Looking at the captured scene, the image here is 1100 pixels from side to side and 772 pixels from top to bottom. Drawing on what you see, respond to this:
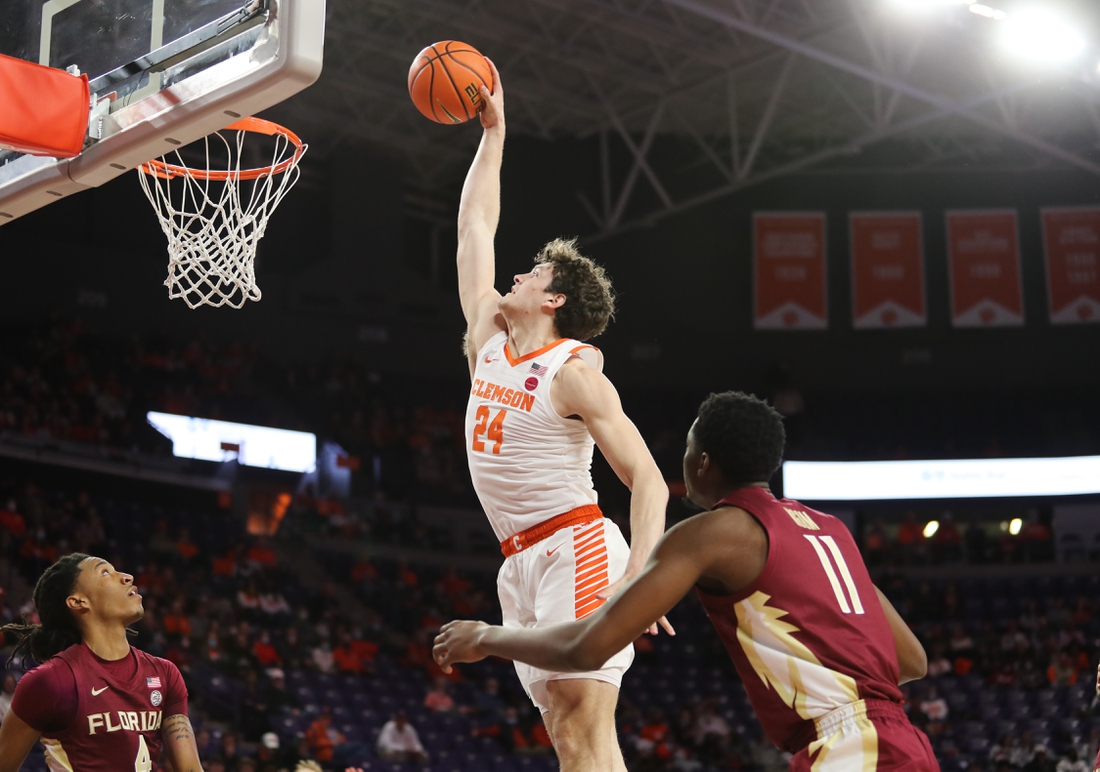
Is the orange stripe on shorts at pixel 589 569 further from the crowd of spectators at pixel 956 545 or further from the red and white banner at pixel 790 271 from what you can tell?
the red and white banner at pixel 790 271

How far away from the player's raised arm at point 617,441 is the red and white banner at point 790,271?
1688cm

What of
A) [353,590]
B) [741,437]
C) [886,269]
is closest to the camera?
[741,437]

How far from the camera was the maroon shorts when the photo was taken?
101 inches

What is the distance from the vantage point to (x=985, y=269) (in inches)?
793

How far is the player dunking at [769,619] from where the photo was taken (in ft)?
8.45

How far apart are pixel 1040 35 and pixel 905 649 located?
12930mm

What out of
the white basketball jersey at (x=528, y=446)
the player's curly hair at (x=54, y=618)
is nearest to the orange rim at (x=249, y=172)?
the white basketball jersey at (x=528, y=446)

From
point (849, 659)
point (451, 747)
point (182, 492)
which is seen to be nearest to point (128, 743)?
point (849, 659)

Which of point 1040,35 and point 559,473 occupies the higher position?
point 1040,35

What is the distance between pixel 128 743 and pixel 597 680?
5.05 ft

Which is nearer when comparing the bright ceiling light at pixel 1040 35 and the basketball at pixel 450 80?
the basketball at pixel 450 80

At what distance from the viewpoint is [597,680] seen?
12.6 feet

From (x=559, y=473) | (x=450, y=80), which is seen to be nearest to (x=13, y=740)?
(x=559, y=473)

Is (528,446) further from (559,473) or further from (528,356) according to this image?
(528,356)
